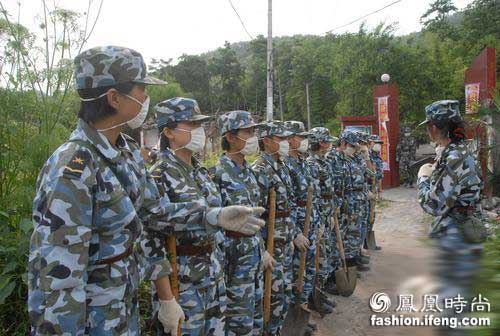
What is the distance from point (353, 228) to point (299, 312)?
9.45 ft

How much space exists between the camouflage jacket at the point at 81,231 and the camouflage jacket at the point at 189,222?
0.51 metres

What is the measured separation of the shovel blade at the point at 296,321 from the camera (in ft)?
15.2

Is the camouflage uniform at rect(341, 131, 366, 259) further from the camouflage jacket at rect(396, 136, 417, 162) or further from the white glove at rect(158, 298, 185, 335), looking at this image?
the camouflage jacket at rect(396, 136, 417, 162)

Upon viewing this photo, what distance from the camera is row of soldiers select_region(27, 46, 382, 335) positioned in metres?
1.75

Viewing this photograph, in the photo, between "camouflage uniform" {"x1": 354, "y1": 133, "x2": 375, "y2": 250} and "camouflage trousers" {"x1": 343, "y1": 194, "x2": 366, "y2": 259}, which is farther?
"camouflage uniform" {"x1": 354, "y1": 133, "x2": 375, "y2": 250}

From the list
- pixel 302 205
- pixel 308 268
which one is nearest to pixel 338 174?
pixel 302 205

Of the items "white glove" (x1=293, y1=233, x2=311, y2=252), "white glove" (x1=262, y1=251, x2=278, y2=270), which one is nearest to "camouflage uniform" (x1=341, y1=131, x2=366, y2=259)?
"white glove" (x1=293, y1=233, x2=311, y2=252)

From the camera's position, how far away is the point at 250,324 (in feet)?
11.7

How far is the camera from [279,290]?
4348 millimetres

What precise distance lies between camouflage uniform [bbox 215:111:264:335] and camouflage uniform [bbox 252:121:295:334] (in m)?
0.54

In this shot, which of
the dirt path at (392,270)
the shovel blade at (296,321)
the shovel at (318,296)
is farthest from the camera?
the shovel at (318,296)

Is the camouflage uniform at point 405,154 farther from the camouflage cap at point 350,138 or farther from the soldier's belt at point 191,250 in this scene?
the soldier's belt at point 191,250

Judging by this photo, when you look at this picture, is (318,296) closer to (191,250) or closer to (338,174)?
(338,174)

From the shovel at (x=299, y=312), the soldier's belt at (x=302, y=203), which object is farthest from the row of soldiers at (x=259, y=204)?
the shovel at (x=299, y=312)
